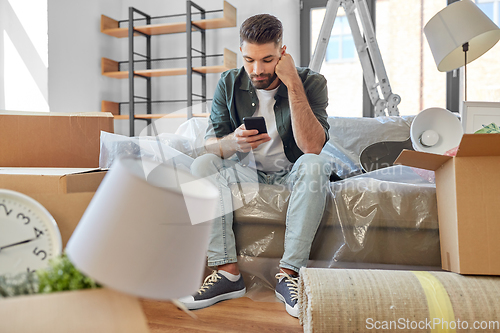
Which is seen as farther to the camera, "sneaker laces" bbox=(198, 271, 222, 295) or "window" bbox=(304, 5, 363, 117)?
"window" bbox=(304, 5, 363, 117)

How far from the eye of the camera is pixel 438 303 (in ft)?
2.50

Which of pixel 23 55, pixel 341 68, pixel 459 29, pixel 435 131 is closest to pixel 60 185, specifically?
pixel 435 131

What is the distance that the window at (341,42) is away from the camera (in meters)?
3.07

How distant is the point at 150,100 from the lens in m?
3.35

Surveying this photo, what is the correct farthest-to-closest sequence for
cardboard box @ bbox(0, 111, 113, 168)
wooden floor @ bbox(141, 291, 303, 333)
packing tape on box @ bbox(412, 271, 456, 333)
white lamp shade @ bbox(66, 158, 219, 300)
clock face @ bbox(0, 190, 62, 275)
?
cardboard box @ bbox(0, 111, 113, 168), wooden floor @ bbox(141, 291, 303, 333), packing tape on box @ bbox(412, 271, 456, 333), clock face @ bbox(0, 190, 62, 275), white lamp shade @ bbox(66, 158, 219, 300)

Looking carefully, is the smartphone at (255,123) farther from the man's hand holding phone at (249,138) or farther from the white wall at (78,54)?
the white wall at (78,54)

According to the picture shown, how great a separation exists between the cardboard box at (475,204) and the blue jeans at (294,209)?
10.2 inches

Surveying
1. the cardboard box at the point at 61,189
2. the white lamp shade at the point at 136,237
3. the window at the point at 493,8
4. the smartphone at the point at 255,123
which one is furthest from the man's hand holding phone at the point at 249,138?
the window at the point at 493,8

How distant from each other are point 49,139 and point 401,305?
0.90 metres

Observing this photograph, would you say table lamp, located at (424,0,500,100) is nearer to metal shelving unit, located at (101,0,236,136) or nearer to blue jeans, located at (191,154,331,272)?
blue jeans, located at (191,154,331,272)

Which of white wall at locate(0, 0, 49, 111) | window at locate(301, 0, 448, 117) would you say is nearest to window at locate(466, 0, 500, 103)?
window at locate(301, 0, 448, 117)

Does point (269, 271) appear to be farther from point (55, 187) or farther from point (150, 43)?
point (150, 43)

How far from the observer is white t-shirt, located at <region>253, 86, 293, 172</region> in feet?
4.21

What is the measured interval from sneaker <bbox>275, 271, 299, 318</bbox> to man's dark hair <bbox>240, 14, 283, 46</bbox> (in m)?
0.67
